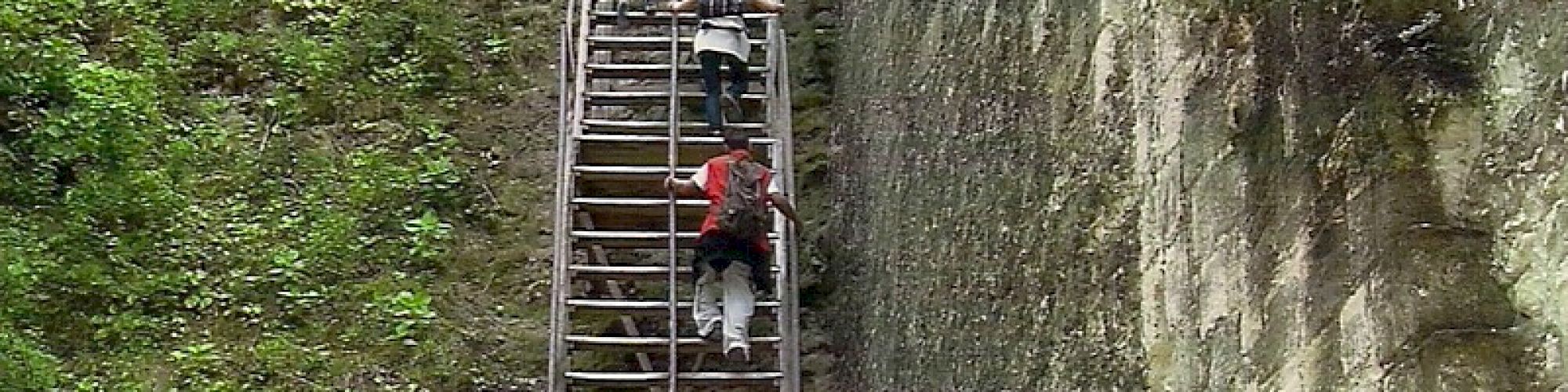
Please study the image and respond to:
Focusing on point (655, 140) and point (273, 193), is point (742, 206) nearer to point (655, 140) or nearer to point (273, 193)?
point (655, 140)

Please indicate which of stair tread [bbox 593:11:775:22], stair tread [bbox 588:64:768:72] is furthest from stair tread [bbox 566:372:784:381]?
stair tread [bbox 593:11:775:22]

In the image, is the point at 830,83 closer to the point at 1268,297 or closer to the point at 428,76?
the point at 428,76

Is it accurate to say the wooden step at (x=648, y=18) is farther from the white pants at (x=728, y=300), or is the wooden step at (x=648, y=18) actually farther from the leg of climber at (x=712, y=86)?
the white pants at (x=728, y=300)

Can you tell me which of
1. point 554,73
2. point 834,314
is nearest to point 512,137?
point 554,73

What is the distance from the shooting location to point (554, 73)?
7.86 metres

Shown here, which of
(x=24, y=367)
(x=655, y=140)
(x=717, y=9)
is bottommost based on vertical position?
(x=24, y=367)

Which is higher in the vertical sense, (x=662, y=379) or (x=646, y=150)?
(x=646, y=150)

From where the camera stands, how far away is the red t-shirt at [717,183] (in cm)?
516

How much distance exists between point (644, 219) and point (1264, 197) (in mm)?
4315

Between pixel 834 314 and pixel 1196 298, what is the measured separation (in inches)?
167

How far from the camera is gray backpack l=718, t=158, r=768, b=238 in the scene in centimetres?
511

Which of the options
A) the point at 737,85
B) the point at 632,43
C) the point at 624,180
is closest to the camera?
the point at 624,180

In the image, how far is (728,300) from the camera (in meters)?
5.25

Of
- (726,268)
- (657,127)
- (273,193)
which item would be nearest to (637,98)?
(657,127)
